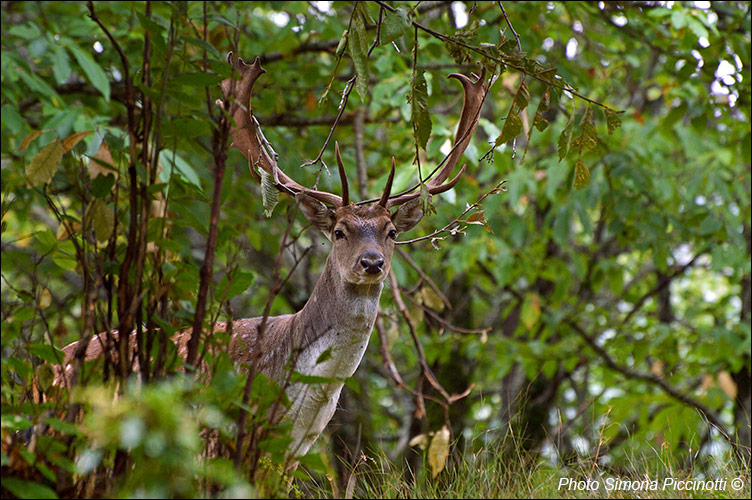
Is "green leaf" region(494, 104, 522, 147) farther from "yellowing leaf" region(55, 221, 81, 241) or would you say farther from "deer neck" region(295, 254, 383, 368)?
"yellowing leaf" region(55, 221, 81, 241)

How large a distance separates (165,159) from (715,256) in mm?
4838

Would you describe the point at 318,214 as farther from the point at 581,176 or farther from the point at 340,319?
the point at 581,176

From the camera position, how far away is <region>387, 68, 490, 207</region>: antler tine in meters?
4.44

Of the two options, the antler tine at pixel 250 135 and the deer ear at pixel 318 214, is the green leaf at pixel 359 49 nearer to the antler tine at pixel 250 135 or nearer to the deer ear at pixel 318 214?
the antler tine at pixel 250 135

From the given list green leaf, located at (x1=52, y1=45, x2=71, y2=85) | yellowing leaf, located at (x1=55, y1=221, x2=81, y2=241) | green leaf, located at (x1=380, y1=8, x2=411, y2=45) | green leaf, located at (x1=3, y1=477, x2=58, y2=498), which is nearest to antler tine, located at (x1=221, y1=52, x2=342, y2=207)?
yellowing leaf, located at (x1=55, y1=221, x2=81, y2=241)

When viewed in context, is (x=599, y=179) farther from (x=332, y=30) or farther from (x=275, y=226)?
(x=275, y=226)

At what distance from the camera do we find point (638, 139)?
28.9ft

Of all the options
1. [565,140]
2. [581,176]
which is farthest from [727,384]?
[565,140]

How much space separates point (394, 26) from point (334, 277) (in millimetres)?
1829

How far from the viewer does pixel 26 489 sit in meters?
2.43

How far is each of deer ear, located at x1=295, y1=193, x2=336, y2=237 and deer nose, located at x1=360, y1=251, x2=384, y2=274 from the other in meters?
0.57

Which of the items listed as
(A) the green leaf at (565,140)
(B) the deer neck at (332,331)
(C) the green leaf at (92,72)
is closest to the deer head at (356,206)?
(B) the deer neck at (332,331)

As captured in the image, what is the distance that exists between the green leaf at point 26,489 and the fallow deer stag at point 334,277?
5.86ft

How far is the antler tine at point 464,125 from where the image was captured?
4.44m
